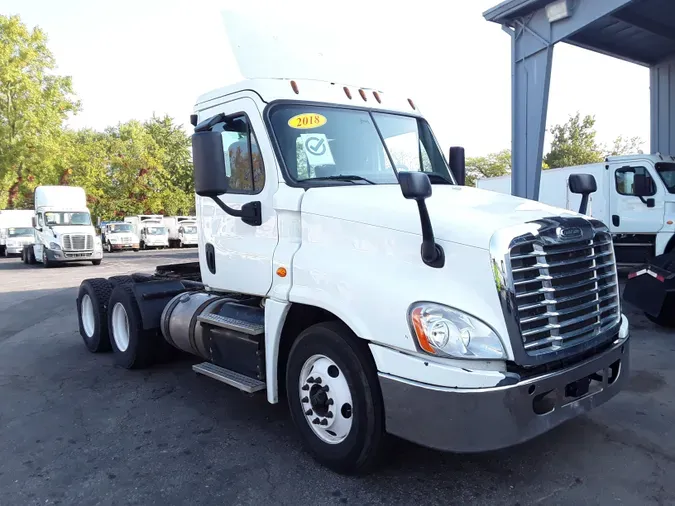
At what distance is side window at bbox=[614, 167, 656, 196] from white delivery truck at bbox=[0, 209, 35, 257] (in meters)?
30.3

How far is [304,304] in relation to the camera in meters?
3.72

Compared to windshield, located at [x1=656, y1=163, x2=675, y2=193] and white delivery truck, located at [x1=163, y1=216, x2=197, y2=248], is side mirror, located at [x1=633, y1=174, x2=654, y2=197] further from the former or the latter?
white delivery truck, located at [x1=163, y1=216, x2=197, y2=248]

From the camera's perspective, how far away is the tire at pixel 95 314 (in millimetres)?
6898

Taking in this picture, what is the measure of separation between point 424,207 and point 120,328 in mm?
4870

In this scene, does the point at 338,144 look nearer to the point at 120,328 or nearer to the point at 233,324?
the point at 233,324

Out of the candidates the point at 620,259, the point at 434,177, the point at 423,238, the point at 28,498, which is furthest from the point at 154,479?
the point at 620,259

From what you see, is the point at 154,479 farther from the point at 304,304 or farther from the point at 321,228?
the point at 321,228

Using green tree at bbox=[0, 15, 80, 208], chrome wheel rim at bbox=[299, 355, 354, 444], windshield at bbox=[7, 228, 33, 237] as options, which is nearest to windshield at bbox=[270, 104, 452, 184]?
chrome wheel rim at bbox=[299, 355, 354, 444]

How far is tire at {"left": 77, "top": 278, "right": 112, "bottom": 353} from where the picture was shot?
6898 millimetres

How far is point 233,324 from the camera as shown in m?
4.39

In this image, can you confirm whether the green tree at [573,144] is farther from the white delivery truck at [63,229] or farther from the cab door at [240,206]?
the cab door at [240,206]

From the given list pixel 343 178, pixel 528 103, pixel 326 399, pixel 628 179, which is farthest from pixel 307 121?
pixel 628 179

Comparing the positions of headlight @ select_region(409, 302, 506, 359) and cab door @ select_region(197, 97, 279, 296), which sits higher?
cab door @ select_region(197, 97, 279, 296)

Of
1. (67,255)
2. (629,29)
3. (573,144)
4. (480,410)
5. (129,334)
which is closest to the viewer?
(480,410)
